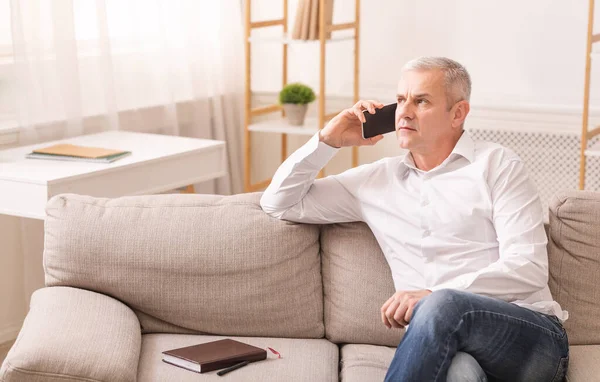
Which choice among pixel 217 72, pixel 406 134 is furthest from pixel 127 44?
pixel 406 134

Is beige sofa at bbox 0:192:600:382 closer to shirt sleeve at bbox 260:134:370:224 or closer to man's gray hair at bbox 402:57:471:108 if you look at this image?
shirt sleeve at bbox 260:134:370:224

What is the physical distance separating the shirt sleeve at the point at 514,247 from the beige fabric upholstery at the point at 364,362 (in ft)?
0.76

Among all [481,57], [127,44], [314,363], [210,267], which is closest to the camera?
[314,363]

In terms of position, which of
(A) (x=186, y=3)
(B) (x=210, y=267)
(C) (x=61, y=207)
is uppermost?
(A) (x=186, y=3)

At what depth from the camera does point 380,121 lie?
7.39 ft

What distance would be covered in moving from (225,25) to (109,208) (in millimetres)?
1937

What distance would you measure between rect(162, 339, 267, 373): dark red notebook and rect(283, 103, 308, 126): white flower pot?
6.22 feet

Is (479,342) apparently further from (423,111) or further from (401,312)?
(423,111)

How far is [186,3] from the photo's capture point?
3812mm

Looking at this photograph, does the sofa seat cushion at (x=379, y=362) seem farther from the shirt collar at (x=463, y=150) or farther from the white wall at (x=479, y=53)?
the white wall at (x=479, y=53)

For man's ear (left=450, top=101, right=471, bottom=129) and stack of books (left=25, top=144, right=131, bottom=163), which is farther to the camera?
stack of books (left=25, top=144, right=131, bottom=163)

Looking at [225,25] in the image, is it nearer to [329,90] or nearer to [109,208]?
[329,90]

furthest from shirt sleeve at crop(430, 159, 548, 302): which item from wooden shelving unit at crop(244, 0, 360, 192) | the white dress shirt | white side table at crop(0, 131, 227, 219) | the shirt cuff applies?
wooden shelving unit at crop(244, 0, 360, 192)

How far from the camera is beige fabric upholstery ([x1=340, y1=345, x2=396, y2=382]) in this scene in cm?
201
